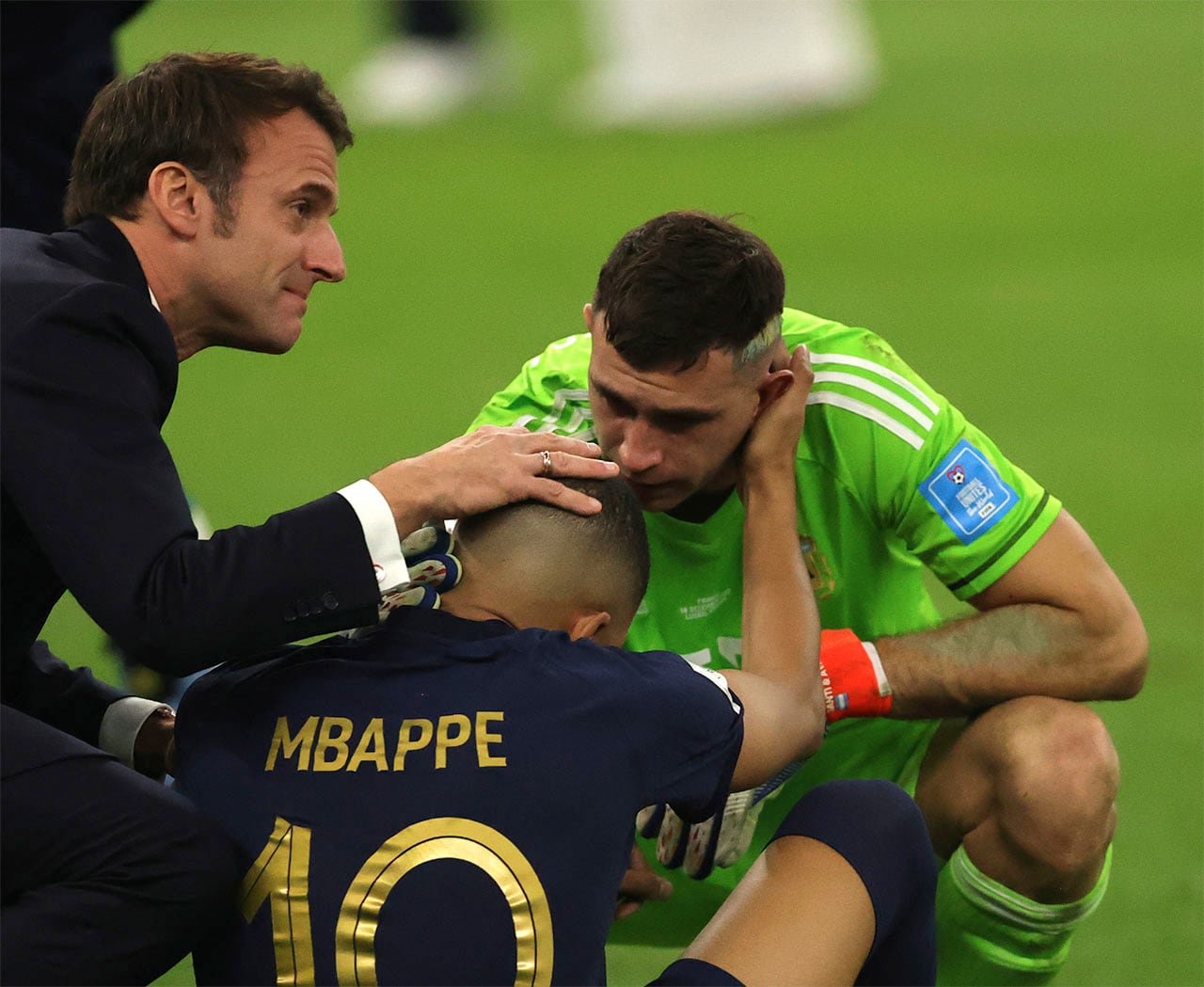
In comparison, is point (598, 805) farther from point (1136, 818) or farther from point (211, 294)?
point (1136, 818)

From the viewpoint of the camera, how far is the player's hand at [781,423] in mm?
3291

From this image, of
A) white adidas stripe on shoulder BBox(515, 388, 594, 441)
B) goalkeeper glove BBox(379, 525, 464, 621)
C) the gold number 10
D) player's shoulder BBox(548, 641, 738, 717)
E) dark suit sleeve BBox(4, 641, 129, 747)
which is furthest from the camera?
white adidas stripe on shoulder BBox(515, 388, 594, 441)

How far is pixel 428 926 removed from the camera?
242 centimetres

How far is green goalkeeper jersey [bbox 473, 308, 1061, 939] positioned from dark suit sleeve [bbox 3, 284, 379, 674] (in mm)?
1023

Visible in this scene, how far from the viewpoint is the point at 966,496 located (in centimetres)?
338

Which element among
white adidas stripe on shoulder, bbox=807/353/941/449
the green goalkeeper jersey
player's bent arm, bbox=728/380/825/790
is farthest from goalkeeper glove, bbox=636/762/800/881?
white adidas stripe on shoulder, bbox=807/353/941/449

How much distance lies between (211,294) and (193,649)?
651 mm

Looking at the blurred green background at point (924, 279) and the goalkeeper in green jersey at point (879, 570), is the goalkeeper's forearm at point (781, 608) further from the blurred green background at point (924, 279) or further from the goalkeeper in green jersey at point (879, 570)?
the blurred green background at point (924, 279)

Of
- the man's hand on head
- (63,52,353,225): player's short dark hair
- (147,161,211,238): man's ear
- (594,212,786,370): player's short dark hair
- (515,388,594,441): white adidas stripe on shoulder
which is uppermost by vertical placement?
(63,52,353,225): player's short dark hair

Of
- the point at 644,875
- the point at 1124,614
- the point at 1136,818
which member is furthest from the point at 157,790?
the point at 1136,818

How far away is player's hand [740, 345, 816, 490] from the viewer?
3291mm

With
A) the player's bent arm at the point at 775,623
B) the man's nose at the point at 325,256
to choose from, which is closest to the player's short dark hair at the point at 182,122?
the man's nose at the point at 325,256

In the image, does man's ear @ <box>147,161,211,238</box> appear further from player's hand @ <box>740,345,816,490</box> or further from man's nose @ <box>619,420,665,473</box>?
player's hand @ <box>740,345,816,490</box>

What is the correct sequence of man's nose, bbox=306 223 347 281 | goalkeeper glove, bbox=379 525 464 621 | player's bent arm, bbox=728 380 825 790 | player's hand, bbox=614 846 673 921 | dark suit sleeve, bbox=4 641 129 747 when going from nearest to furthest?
1. goalkeeper glove, bbox=379 525 464 621
2. player's bent arm, bbox=728 380 825 790
3. man's nose, bbox=306 223 347 281
4. dark suit sleeve, bbox=4 641 129 747
5. player's hand, bbox=614 846 673 921
